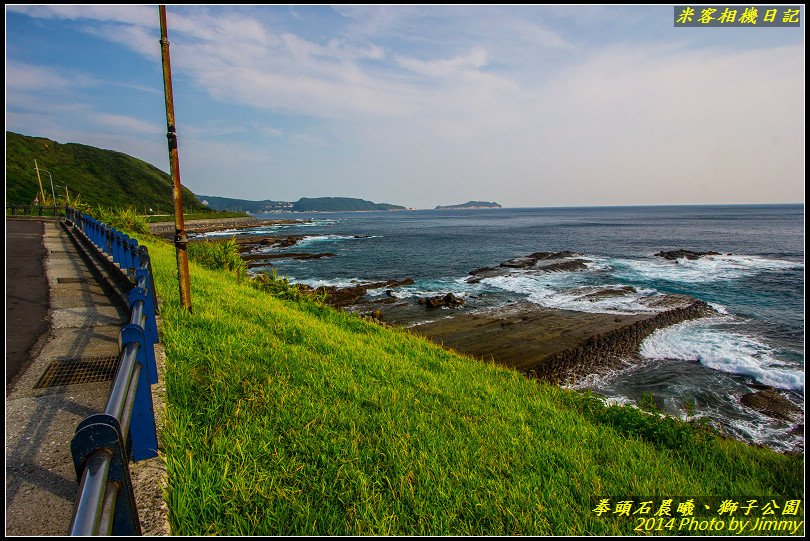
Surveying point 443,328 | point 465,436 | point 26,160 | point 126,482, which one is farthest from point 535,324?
point 26,160

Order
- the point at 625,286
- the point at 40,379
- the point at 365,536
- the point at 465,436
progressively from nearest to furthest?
1. the point at 365,536
2. the point at 465,436
3. the point at 40,379
4. the point at 625,286

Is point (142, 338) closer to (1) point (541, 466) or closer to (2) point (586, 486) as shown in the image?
(1) point (541, 466)

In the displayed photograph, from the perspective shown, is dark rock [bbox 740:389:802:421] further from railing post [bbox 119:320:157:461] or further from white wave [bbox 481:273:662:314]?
railing post [bbox 119:320:157:461]

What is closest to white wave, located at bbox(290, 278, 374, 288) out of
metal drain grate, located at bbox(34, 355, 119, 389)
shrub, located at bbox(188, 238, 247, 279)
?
shrub, located at bbox(188, 238, 247, 279)

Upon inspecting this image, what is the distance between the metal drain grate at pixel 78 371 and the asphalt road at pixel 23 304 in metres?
0.35

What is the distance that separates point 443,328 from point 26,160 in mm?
135260

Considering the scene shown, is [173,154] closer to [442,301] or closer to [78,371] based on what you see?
[78,371]

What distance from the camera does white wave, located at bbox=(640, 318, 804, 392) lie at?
11594mm

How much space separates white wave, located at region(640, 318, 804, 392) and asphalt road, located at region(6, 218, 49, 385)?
15.7 meters

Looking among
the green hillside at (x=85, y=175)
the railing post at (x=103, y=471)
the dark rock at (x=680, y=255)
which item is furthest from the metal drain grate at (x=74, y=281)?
the green hillside at (x=85, y=175)

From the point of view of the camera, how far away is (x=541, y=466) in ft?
11.9

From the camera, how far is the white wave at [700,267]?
88.6 ft

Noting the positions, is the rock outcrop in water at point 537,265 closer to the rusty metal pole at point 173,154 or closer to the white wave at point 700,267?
the white wave at point 700,267

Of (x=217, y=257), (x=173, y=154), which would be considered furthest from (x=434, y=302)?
(x=173, y=154)
